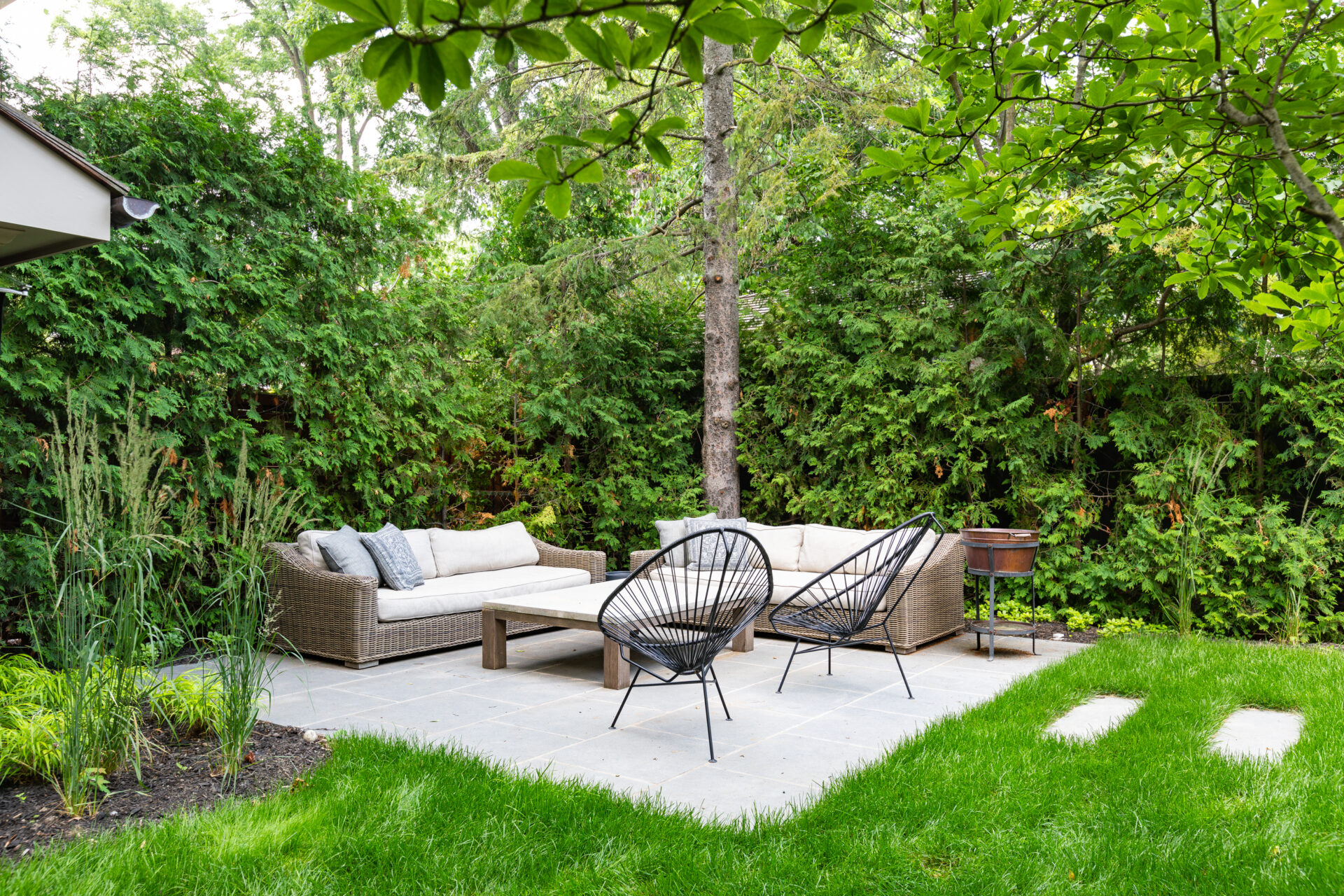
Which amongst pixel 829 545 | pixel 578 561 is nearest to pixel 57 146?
pixel 578 561

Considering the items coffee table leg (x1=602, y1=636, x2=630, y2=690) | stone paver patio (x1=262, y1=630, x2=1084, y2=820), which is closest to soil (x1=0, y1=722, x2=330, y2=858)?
stone paver patio (x1=262, y1=630, x2=1084, y2=820)

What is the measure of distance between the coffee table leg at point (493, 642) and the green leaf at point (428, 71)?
14.8 feet

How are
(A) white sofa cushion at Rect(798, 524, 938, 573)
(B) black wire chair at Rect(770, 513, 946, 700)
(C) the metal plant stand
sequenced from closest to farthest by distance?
1. (B) black wire chair at Rect(770, 513, 946, 700)
2. (C) the metal plant stand
3. (A) white sofa cushion at Rect(798, 524, 938, 573)

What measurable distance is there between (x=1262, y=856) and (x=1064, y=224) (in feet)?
13.2

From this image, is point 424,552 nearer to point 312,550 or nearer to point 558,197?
point 312,550

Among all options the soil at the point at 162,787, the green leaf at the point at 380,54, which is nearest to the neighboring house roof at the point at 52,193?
the soil at the point at 162,787

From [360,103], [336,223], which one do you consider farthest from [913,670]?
[360,103]

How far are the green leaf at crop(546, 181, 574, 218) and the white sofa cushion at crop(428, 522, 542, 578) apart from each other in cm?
543

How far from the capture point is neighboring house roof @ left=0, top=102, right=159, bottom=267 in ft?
9.00

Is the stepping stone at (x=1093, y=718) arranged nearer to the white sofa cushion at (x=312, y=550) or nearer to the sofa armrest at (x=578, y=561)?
the sofa armrest at (x=578, y=561)

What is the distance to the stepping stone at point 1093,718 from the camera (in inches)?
144

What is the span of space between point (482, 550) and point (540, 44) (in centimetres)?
579

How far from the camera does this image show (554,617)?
4.77m

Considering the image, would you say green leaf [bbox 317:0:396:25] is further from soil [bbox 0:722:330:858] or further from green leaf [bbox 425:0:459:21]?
soil [bbox 0:722:330:858]
